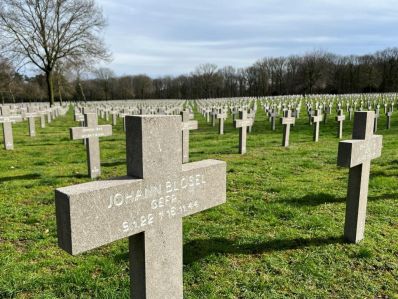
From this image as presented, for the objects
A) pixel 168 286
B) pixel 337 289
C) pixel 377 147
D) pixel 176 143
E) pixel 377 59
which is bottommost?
pixel 337 289

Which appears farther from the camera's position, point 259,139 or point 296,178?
point 259,139

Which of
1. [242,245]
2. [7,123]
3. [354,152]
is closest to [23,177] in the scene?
[7,123]

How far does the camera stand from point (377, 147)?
410 cm

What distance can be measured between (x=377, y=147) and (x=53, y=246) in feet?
13.3

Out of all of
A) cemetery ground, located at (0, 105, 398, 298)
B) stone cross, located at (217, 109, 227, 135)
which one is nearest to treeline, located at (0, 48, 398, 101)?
stone cross, located at (217, 109, 227, 135)

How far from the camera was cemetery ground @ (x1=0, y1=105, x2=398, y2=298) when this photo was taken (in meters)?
3.14

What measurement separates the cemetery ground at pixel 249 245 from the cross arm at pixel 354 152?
103 centimetres

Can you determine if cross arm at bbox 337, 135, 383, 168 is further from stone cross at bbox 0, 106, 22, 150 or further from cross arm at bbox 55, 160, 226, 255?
stone cross at bbox 0, 106, 22, 150

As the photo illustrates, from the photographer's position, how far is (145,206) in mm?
2006

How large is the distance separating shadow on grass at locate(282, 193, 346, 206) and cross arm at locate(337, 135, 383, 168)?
1.59m

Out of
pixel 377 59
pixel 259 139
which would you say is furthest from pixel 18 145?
pixel 377 59

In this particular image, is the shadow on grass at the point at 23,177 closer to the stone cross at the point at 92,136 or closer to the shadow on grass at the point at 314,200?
the stone cross at the point at 92,136

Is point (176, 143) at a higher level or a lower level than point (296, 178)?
higher

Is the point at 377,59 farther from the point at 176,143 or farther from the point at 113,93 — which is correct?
the point at 176,143
